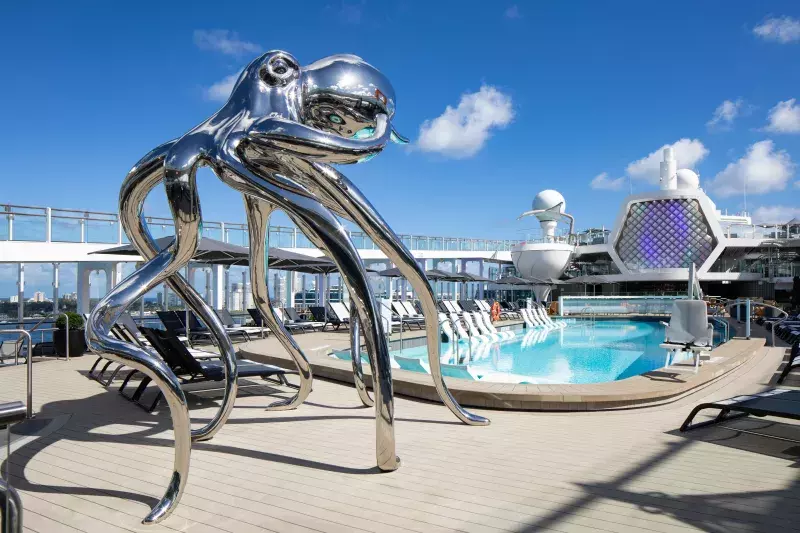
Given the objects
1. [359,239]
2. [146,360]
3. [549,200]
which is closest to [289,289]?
[359,239]

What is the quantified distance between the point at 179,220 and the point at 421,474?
209 centimetres

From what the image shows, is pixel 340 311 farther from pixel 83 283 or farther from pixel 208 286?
pixel 83 283

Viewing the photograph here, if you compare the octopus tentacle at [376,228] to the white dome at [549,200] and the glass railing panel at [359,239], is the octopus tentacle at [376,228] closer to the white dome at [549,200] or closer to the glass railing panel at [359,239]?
the glass railing panel at [359,239]

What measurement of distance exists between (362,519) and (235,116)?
7.85 ft

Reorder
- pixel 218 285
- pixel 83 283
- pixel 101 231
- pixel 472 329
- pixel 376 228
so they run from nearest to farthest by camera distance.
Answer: pixel 376 228 < pixel 472 329 < pixel 101 231 < pixel 83 283 < pixel 218 285

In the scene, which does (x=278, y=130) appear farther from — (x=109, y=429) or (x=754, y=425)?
(x=754, y=425)

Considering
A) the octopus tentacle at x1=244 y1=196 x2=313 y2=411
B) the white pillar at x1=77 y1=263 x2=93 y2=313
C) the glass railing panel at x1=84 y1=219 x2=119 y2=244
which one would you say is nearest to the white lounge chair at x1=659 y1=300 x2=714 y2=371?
the octopus tentacle at x1=244 y1=196 x2=313 y2=411

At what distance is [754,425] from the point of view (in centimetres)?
470

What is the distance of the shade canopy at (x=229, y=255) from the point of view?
9.86m

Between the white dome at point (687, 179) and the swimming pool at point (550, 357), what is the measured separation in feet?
137

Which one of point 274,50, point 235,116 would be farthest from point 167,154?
point 274,50

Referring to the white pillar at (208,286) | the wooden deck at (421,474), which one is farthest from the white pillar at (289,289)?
the wooden deck at (421,474)

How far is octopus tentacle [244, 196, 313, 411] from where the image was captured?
4266mm

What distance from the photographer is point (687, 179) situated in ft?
176
